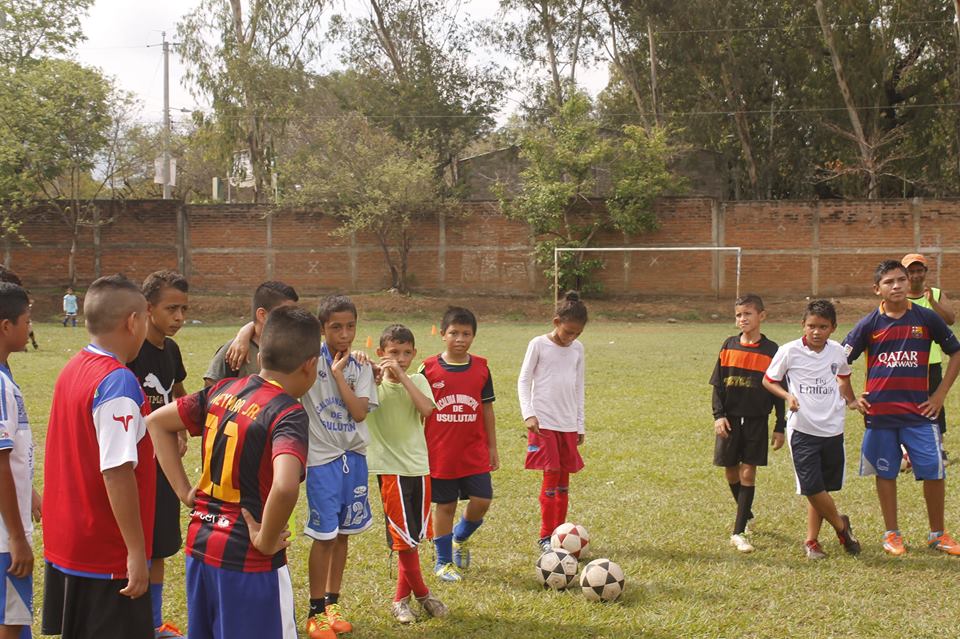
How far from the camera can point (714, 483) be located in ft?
26.2

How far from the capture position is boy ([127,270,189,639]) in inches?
173

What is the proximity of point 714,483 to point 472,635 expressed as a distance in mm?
4032

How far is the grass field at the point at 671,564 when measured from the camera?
4.75 metres

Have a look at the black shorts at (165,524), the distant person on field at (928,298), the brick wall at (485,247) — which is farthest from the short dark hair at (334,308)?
the brick wall at (485,247)

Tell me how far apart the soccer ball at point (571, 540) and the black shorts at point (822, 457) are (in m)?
1.56

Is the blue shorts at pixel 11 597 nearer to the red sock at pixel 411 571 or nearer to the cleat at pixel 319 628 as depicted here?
the cleat at pixel 319 628

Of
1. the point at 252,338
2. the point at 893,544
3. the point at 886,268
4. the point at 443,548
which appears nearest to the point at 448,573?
the point at 443,548

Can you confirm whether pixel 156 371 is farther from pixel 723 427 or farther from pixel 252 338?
pixel 723 427

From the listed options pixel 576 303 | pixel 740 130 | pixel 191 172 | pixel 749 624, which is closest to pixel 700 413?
pixel 576 303

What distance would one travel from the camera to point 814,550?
5914mm

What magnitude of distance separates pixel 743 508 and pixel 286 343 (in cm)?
424

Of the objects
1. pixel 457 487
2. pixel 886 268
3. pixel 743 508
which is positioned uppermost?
pixel 886 268

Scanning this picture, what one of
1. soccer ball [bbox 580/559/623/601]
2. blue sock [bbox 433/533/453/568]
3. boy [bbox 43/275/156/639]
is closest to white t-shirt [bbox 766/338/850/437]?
soccer ball [bbox 580/559/623/601]

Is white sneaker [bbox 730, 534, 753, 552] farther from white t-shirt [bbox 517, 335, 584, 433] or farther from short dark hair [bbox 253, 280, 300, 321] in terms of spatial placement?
short dark hair [bbox 253, 280, 300, 321]
